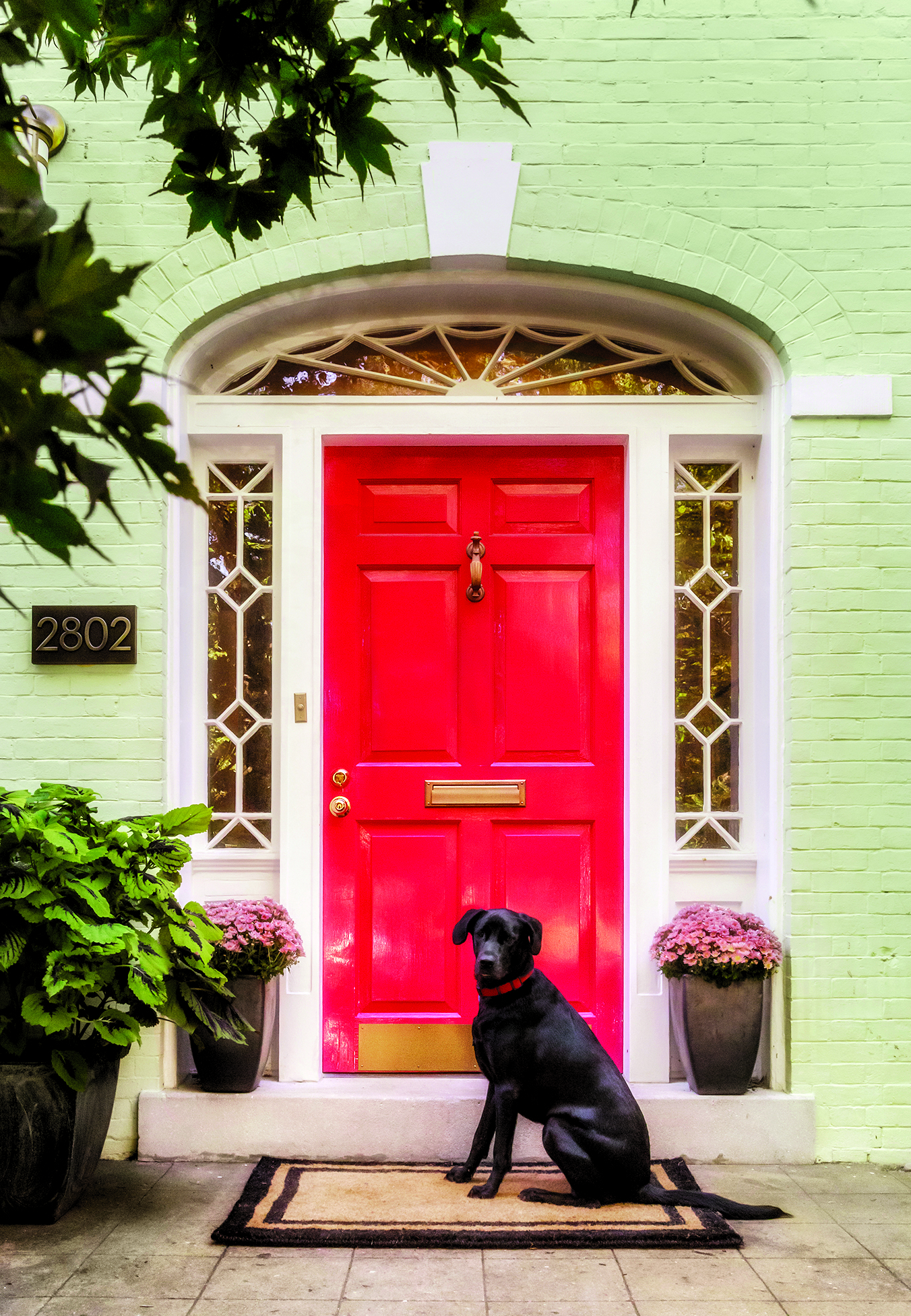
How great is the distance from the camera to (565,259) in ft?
12.7

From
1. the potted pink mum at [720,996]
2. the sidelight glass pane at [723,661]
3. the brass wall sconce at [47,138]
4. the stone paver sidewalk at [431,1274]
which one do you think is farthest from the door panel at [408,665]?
the brass wall sconce at [47,138]

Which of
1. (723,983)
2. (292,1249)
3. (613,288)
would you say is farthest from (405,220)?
(292,1249)

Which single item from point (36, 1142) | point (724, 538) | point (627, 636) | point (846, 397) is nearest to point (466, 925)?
point (627, 636)

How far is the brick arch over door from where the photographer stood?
3.86m

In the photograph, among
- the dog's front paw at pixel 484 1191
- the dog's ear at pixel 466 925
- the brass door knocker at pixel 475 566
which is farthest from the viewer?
the brass door knocker at pixel 475 566

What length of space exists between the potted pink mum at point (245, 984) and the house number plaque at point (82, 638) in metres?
0.96

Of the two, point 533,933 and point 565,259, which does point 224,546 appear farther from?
point 533,933

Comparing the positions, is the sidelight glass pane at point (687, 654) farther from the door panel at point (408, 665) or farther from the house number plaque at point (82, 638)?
the house number plaque at point (82, 638)

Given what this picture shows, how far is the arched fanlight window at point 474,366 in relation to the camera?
417 centimetres

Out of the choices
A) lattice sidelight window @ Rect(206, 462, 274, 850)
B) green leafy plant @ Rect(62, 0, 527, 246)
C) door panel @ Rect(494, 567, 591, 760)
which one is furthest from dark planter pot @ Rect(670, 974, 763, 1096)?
green leafy plant @ Rect(62, 0, 527, 246)

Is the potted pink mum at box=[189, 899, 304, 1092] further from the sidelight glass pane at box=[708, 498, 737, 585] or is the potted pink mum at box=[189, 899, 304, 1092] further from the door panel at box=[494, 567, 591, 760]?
the sidelight glass pane at box=[708, 498, 737, 585]

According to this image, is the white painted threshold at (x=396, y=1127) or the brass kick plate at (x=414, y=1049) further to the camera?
the brass kick plate at (x=414, y=1049)

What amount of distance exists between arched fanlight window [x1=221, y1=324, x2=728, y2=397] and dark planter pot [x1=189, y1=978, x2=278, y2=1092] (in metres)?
2.14

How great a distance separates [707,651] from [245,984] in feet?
6.63
